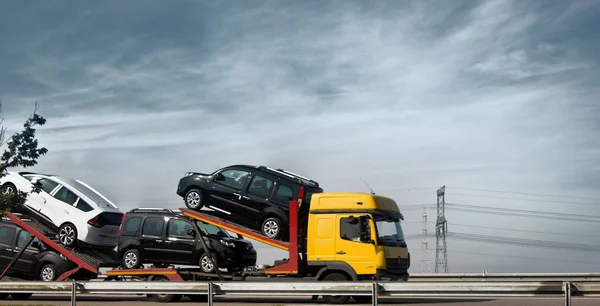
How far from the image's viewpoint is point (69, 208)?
822 inches

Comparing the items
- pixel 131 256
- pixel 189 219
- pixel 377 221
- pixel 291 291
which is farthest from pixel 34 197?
pixel 291 291

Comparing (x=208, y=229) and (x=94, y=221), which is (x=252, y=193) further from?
(x=94, y=221)

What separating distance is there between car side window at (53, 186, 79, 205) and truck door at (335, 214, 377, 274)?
8.16 metres

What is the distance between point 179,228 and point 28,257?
5372 mm

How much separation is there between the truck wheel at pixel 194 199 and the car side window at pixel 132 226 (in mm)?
1461

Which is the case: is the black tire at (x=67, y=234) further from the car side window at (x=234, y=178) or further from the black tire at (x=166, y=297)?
the car side window at (x=234, y=178)

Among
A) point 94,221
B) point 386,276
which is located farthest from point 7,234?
point 386,276

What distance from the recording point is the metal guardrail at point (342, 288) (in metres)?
10.7

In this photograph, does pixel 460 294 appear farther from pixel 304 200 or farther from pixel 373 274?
pixel 304 200

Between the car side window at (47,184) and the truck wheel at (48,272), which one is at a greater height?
the car side window at (47,184)

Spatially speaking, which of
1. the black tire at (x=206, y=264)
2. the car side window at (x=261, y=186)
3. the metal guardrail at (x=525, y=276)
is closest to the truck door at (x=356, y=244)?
the car side window at (x=261, y=186)

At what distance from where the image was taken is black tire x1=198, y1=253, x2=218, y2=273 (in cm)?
1861

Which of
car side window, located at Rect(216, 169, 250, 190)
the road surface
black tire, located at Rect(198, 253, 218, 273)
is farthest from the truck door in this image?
black tire, located at Rect(198, 253, 218, 273)

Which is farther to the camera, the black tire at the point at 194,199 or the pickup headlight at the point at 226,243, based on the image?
the black tire at the point at 194,199
